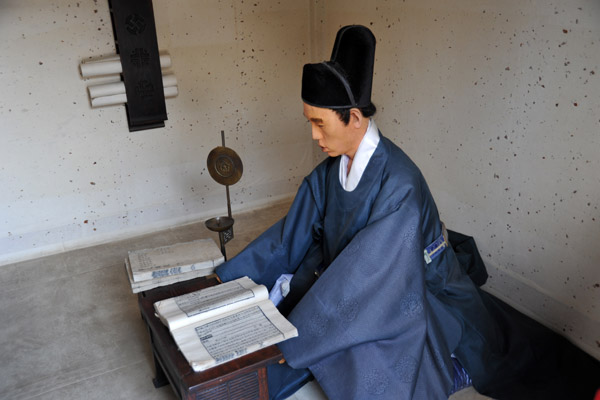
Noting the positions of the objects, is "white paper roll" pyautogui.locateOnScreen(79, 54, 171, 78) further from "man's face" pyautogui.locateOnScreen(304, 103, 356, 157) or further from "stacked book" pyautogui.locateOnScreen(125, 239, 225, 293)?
"man's face" pyautogui.locateOnScreen(304, 103, 356, 157)

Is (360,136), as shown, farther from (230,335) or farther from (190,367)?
(190,367)

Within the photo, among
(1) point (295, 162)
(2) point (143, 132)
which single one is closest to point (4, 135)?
(2) point (143, 132)

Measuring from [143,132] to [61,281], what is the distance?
3.61 feet

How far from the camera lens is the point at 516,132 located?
2.63m

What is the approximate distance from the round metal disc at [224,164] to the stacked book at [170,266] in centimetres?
39

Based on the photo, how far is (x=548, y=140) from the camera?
97.7 inches

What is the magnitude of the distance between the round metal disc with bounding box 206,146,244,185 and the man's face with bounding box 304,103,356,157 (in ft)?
2.46

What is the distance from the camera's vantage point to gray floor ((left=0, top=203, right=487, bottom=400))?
2.38m

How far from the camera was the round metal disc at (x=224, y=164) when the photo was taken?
2684 mm

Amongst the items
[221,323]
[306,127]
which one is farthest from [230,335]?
[306,127]

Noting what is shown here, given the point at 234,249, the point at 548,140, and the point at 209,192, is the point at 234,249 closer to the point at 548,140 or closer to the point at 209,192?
the point at 209,192

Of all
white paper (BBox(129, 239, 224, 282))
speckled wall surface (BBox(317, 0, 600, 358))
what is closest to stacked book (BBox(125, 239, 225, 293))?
white paper (BBox(129, 239, 224, 282))

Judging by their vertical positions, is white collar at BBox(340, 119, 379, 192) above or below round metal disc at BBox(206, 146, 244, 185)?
above

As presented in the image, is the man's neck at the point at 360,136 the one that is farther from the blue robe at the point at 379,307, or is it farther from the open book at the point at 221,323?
the open book at the point at 221,323
